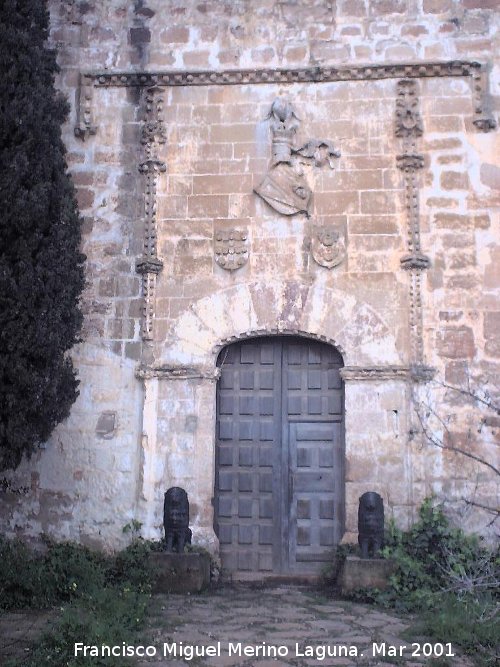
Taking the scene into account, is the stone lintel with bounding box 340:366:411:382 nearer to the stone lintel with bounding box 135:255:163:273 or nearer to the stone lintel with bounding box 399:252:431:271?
the stone lintel with bounding box 399:252:431:271

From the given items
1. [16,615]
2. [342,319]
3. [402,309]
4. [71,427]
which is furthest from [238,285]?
[16,615]

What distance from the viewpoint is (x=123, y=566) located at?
24.6ft

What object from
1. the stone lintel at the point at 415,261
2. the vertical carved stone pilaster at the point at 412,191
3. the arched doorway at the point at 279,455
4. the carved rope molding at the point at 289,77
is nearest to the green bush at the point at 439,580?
the arched doorway at the point at 279,455

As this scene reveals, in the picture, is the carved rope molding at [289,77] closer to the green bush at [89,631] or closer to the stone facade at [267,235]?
the stone facade at [267,235]

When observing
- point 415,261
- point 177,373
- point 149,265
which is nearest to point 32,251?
point 149,265

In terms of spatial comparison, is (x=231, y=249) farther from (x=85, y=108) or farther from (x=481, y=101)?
(x=481, y=101)

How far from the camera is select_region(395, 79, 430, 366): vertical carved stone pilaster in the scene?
7.80 meters

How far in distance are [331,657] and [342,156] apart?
15.4 ft

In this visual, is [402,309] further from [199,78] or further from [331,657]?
[331,657]

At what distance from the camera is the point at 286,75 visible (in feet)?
27.2

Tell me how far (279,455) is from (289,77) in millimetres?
3566

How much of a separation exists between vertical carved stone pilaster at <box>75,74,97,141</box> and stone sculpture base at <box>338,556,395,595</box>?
4667mm

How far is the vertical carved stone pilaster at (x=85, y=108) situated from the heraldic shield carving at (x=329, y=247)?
95.6 inches

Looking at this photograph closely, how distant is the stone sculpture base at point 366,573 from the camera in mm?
7035
